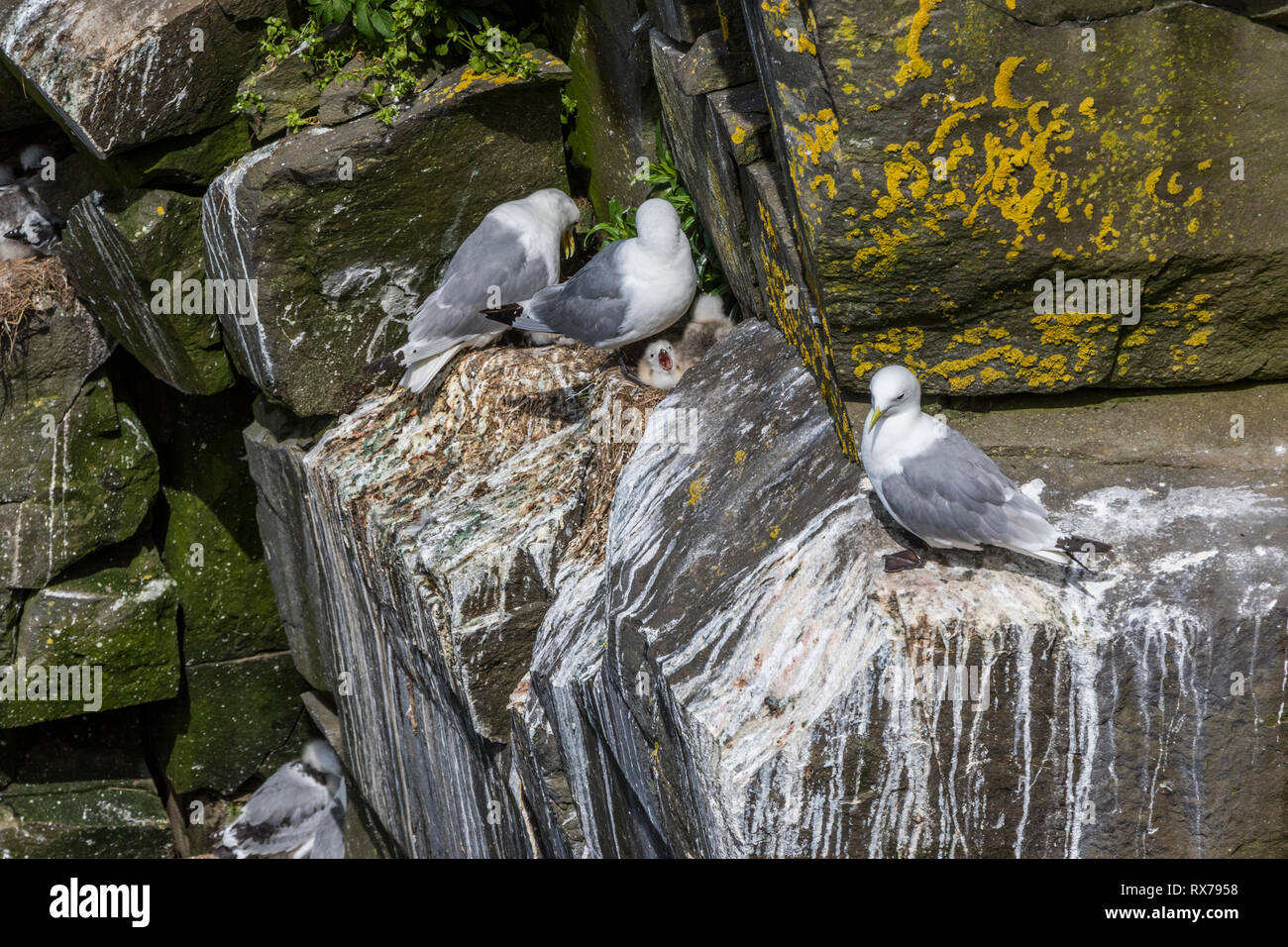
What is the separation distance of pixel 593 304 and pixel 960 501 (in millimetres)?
2097

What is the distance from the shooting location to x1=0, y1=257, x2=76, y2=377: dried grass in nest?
6.93 meters

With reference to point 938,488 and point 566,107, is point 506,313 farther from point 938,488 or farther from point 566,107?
point 938,488

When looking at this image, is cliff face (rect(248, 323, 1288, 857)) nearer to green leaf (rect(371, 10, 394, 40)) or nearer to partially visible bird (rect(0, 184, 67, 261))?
green leaf (rect(371, 10, 394, 40))

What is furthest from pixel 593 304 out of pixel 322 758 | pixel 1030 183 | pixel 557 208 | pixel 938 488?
pixel 322 758

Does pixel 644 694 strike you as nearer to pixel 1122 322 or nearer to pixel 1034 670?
pixel 1034 670

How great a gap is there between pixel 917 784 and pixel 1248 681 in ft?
2.48

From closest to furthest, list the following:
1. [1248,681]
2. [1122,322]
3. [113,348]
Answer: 1. [1248,681]
2. [1122,322]
3. [113,348]

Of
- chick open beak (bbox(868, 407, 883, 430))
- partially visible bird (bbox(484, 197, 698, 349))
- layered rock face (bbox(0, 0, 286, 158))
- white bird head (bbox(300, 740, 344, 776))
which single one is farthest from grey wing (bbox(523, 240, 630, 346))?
white bird head (bbox(300, 740, 344, 776))

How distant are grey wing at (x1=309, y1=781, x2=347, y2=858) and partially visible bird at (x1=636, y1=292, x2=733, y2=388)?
3.94m

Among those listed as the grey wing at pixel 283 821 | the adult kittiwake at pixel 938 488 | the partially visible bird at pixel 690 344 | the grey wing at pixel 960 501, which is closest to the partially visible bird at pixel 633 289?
the partially visible bird at pixel 690 344

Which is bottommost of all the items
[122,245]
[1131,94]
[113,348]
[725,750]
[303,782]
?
[303,782]

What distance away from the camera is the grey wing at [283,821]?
7500 mm

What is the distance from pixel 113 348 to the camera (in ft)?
23.9

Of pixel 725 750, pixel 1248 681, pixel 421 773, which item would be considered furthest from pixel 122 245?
pixel 1248 681
